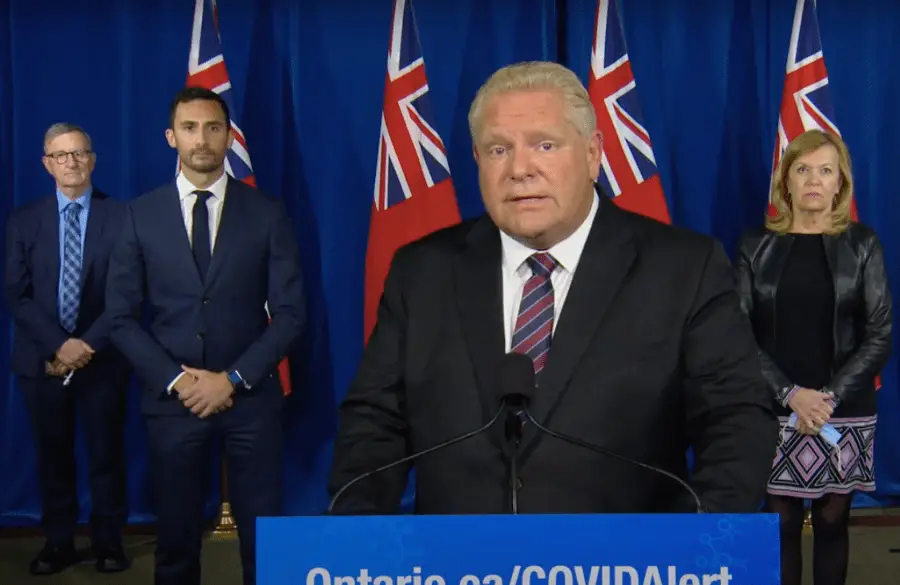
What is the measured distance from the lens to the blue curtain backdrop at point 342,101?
489 cm

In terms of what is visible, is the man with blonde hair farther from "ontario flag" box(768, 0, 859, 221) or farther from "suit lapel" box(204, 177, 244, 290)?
"ontario flag" box(768, 0, 859, 221)

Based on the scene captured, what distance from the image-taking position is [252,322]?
3562mm

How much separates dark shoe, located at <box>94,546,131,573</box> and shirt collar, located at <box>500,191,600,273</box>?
309 cm

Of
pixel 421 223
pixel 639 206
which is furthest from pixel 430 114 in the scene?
pixel 639 206

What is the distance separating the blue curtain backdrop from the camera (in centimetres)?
489

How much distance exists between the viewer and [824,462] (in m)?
3.39

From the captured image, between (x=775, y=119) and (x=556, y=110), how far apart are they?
11.9 ft

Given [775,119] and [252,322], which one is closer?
[252,322]

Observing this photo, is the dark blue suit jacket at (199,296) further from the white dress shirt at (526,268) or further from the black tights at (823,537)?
the white dress shirt at (526,268)

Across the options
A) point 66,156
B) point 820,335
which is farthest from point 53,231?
point 820,335

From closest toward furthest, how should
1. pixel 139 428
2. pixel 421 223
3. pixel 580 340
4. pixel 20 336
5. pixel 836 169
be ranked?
pixel 580 340, pixel 836 169, pixel 20 336, pixel 421 223, pixel 139 428

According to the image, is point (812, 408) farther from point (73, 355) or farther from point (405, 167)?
point (73, 355)

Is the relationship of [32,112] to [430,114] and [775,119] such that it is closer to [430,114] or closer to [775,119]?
[430,114]

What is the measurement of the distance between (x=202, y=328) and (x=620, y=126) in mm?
2049
